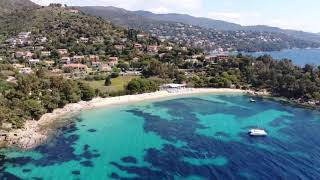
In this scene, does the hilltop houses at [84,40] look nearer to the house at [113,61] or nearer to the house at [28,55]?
the house at [113,61]

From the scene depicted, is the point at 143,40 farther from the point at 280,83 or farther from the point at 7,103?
the point at 7,103

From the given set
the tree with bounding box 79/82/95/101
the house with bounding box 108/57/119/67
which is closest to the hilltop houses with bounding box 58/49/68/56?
the house with bounding box 108/57/119/67

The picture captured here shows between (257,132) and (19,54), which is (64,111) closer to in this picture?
(257,132)

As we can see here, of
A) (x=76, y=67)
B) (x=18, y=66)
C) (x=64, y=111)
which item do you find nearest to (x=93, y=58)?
(x=76, y=67)

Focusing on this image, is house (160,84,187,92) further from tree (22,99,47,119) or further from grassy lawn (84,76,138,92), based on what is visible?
tree (22,99,47,119)

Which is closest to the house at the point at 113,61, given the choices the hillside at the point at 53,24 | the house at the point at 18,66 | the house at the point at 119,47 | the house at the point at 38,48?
the house at the point at 119,47

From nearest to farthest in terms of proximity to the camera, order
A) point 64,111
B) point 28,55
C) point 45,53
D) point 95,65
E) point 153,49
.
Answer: point 64,111
point 95,65
point 28,55
point 45,53
point 153,49

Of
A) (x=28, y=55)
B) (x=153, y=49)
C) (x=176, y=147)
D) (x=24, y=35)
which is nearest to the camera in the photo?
(x=176, y=147)
